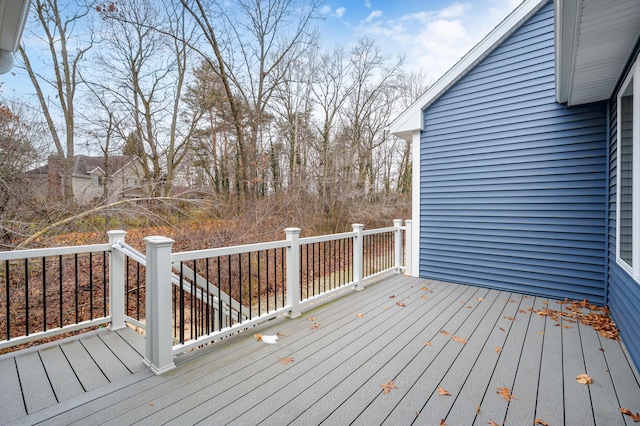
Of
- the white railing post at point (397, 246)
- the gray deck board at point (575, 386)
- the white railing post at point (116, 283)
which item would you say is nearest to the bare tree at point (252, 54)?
the white railing post at point (397, 246)

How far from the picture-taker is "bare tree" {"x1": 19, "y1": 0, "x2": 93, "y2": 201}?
22.9 ft

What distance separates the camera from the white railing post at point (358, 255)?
4398 millimetres

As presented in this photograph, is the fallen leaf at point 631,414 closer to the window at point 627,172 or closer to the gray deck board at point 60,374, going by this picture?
the window at point 627,172

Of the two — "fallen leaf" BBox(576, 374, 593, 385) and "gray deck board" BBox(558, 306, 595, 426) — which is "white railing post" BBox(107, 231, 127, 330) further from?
"fallen leaf" BBox(576, 374, 593, 385)

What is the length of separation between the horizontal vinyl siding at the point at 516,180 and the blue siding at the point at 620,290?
1.06 feet

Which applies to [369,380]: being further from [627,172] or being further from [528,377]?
[627,172]

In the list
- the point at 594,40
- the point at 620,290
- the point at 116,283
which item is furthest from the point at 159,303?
the point at 620,290

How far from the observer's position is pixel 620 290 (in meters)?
2.94

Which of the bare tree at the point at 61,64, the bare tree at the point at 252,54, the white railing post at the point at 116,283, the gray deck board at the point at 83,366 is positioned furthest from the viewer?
the bare tree at the point at 252,54

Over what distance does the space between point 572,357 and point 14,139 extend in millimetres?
8353

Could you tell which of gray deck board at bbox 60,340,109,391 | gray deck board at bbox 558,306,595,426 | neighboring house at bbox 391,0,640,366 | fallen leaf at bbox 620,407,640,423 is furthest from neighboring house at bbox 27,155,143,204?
fallen leaf at bbox 620,407,640,423

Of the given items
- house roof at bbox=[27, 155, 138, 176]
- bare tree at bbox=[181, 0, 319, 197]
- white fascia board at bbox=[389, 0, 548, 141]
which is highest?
bare tree at bbox=[181, 0, 319, 197]

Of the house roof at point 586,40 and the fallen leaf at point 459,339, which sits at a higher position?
the house roof at point 586,40

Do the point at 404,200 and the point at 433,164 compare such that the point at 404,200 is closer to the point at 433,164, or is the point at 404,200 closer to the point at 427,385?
the point at 433,164
